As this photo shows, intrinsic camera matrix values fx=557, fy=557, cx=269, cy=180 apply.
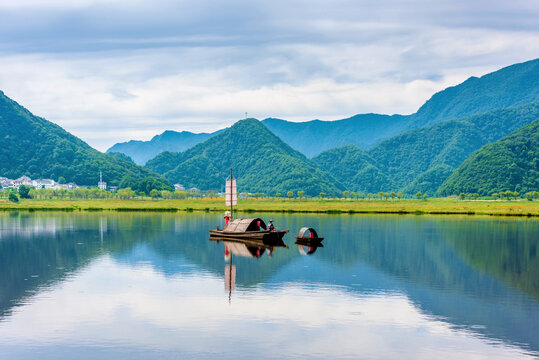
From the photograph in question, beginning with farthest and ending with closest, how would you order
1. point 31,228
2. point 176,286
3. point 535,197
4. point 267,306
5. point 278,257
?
point 535,197
point 31,228
point 278,257
point 176,286
point 267,306

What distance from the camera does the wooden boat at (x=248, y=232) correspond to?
5903cm

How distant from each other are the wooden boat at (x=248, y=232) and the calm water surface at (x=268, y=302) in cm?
480

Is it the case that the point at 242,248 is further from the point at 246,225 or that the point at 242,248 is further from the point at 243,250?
the point at 246,225

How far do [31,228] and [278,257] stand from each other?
41.6m

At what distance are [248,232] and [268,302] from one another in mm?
31353

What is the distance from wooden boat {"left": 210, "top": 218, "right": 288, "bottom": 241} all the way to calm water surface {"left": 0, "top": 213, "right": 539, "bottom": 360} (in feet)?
15.8

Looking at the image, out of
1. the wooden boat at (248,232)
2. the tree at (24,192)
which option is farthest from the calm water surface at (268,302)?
the tree at (24,192)

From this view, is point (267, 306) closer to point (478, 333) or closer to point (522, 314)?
point (478, 333)

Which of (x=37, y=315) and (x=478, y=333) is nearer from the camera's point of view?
(x=478, y=333)

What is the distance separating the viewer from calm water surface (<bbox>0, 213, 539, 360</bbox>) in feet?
70.9

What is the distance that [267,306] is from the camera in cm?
2820

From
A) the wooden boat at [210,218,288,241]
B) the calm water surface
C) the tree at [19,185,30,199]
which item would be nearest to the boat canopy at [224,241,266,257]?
the calm water surface

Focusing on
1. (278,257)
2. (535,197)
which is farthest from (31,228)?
(535,197)

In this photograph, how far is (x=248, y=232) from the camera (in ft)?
198
